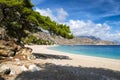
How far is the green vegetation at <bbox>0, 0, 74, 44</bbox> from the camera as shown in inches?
880

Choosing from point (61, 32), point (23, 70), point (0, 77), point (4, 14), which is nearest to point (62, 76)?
point (23, 70)

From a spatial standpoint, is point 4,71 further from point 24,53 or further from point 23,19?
point 23,19

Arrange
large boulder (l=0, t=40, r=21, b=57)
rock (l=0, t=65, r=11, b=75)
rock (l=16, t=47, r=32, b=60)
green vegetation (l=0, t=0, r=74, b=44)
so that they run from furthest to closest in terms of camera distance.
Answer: green vegetation (l=0, t=0, r=74, b=44), rock (l=16, t=47, r=32, b=60), large boulder (l=0, t=40, r=21, b=57), rock (l=0, t=65, r=11, b=75)

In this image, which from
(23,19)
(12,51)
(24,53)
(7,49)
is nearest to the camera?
(7,49)

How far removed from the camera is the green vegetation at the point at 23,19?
73.4ft

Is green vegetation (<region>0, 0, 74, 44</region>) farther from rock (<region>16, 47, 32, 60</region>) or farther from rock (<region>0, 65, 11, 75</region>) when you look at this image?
rock (<region>0, 65, 11, 75</region>)

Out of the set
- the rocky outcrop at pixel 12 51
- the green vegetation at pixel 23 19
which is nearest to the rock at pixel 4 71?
the rocky outcrop at pixel 12 51

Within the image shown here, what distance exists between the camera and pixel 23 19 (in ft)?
79.2

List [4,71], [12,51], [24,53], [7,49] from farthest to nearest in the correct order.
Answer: [24,53]
[12,51]
[7,49]
[4,71]

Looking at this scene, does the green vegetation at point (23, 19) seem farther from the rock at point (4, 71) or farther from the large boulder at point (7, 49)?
the rock at point (4, 71)

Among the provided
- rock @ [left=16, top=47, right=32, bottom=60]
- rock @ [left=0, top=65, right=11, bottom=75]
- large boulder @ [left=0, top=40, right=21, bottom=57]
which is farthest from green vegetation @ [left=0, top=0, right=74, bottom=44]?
rock @ [left=0, top=65, right=11, bottom=75]

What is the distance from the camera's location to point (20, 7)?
2273 centimetres

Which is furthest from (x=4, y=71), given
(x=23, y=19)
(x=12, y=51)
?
(x=23, y=19)

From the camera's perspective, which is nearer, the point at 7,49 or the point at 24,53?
the point at 7,49
